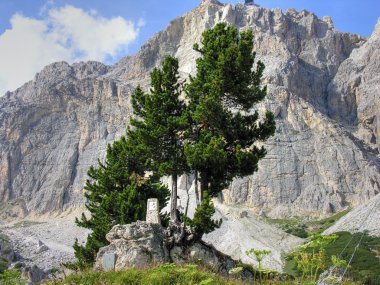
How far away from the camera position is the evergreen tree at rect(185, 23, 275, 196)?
2125 cm

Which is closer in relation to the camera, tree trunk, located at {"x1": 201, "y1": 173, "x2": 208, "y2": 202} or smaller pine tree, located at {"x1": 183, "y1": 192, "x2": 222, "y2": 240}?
smaller pine tree, located at {"x1": 183, "y1": 192, "x2": 222, "y2": 240}

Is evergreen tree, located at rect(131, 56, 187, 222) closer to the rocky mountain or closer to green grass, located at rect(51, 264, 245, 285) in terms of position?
green grass, located at rect(51, 264, 245, 285)

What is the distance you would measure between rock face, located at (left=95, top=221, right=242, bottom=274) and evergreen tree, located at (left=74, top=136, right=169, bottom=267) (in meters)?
5.99

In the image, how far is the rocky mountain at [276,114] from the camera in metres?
126

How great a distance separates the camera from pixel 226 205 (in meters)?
121

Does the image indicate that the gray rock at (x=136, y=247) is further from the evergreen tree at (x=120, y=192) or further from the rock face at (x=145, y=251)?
the evergreen tree at (x=120, y=192)

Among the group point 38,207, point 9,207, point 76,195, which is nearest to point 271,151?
point 76,195

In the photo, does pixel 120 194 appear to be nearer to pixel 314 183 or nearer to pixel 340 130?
pixel 314 183

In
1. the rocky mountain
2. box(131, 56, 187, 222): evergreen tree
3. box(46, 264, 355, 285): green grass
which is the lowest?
box(46, 264, 355, 285): green grass

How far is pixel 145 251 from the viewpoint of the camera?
1877 centimetres

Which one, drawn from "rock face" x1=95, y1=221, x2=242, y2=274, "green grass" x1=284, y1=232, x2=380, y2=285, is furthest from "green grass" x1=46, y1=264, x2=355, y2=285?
"green grass" x1=284, y1=232, x2=380, y2=285

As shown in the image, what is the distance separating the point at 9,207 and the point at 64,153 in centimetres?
2471

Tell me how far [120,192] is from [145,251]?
10.5 metres

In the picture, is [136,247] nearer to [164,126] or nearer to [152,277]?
[164,126]
